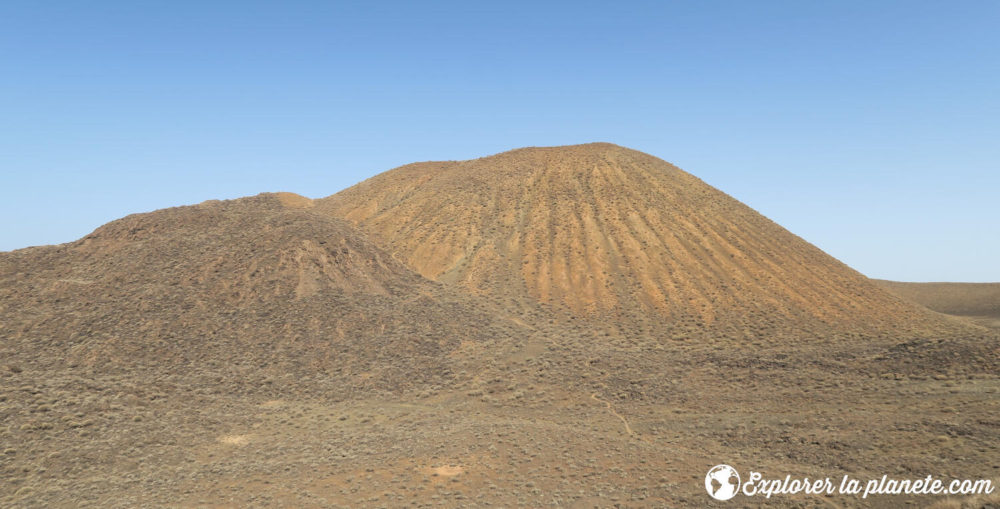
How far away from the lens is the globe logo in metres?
16.0

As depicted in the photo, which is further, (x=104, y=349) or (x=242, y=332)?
(x=242, y=332)

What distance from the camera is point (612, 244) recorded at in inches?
1956

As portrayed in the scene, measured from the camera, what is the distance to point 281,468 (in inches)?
734

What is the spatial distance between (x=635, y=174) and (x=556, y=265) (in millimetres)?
20504

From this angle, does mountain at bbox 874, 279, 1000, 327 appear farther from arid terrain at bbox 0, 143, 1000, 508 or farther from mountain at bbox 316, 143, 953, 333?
arid terrain at bbox 0, 143, 1000, 508

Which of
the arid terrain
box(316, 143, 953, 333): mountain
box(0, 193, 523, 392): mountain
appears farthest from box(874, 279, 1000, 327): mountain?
box(0, 193, 523, 392): mountain

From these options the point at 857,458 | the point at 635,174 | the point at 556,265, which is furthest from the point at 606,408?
the point at 635,174

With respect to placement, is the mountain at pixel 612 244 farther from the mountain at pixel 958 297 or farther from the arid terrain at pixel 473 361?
the mountain at pixel 958 297

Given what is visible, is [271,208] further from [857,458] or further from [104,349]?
[857,458]

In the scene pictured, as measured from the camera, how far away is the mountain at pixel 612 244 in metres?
41.4

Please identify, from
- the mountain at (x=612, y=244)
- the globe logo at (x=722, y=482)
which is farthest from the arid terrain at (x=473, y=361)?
the globe logo at (x=722, y=482)

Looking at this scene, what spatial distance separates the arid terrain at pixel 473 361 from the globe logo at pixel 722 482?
44 centimetres

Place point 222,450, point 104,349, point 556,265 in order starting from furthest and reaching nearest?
1. point 556,265
2. point 104,349
3. point 222,450

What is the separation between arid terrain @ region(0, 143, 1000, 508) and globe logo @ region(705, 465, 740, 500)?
437 mm
